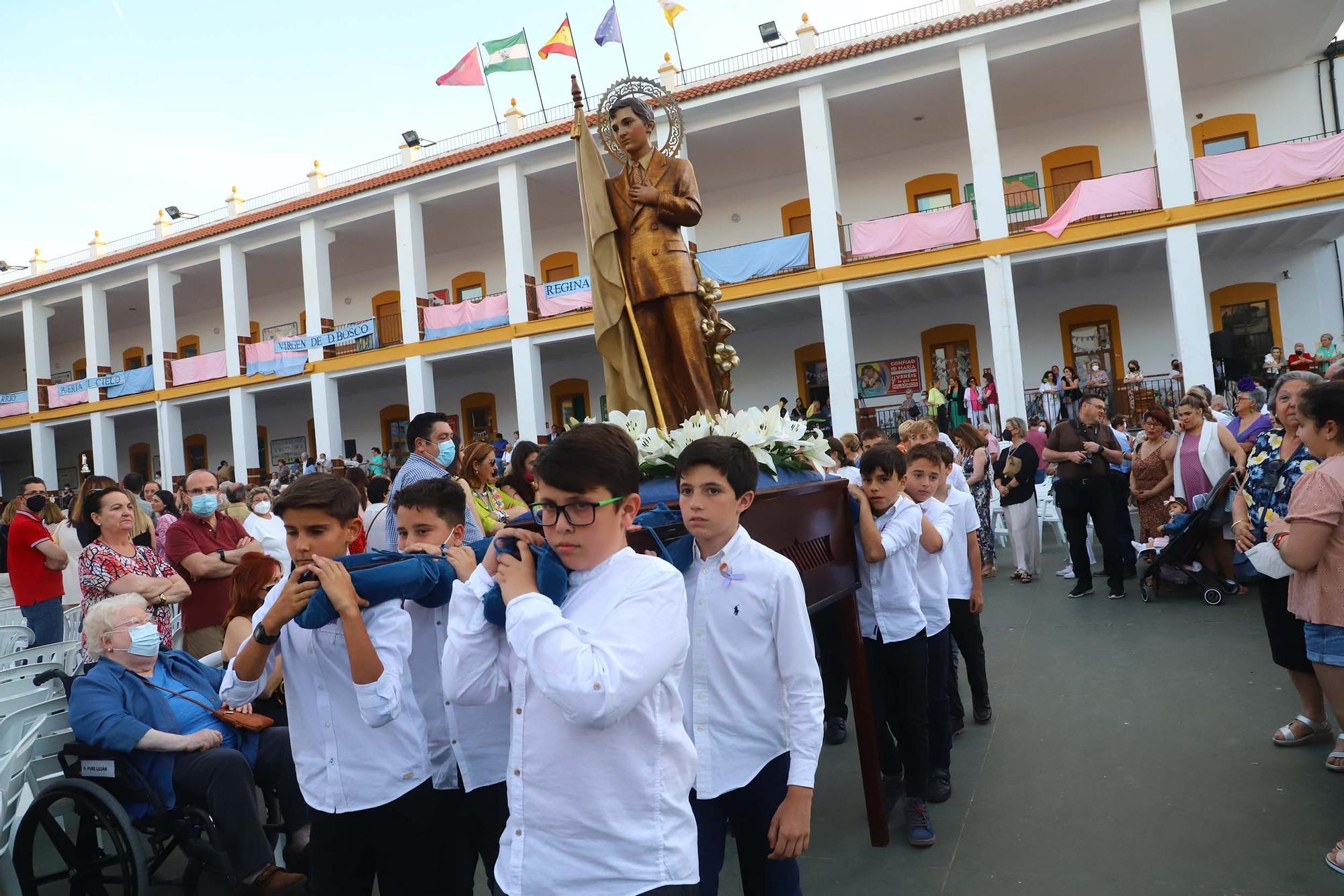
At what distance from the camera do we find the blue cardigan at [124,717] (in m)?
3.15

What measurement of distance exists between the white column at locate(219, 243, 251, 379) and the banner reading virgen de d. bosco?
67.3 inches

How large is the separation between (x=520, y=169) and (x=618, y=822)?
17.7 meters

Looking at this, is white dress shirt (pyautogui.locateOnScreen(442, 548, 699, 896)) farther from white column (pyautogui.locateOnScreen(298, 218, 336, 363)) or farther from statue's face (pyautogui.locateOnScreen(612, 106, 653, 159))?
white column (pyautogui.locateOnScreen(298, 218, 336, 363))

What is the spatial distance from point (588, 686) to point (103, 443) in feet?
86.4

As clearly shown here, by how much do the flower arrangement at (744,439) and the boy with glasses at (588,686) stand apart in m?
1.27

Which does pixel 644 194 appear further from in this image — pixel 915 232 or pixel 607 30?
pixel 607 30

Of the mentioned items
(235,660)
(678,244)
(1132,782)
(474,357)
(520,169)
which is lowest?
(1132,782)

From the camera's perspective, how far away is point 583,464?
164cm

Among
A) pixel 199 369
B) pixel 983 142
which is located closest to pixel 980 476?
pixel 983 142

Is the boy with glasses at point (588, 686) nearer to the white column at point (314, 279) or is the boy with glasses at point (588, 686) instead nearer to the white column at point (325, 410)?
the white column at point (325, 410)

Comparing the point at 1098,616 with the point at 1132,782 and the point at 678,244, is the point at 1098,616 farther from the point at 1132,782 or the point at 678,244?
the point at 678,244

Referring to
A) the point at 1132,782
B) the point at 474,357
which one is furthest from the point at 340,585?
the point at 474,357

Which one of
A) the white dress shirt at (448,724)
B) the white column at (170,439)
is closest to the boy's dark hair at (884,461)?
the white dress shirt at (448,724)

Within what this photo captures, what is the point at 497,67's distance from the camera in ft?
58.2
